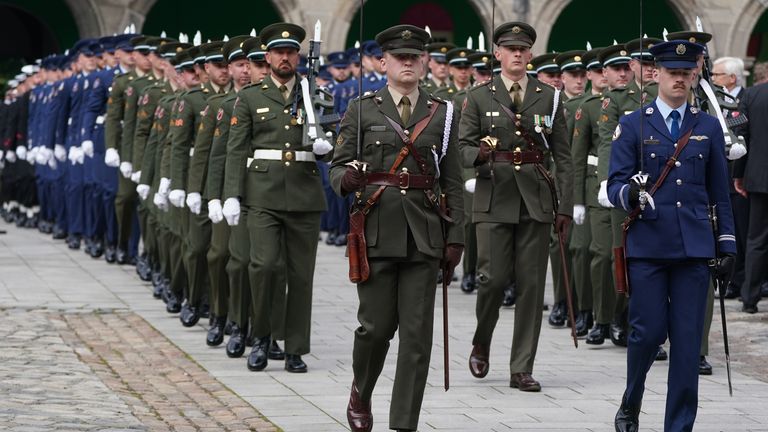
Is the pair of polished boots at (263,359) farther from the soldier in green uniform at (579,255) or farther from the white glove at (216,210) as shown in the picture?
the soldier in green uniform at (579,255)

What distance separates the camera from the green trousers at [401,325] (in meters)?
7.67

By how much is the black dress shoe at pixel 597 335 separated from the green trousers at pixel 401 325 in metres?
3.71

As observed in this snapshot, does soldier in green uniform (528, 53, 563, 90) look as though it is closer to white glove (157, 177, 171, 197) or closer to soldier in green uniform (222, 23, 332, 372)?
white glove (157, 177, 171, 197)

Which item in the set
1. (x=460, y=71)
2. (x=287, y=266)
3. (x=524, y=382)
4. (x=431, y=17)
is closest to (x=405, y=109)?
(x=524, y=382)

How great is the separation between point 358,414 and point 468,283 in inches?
273

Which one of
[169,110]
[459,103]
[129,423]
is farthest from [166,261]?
[129,423]

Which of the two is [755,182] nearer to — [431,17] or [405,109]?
[405,109]

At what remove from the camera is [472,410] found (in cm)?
866

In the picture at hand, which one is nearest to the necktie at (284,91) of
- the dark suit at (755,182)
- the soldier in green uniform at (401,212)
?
the soldier in green uniform at (401,212)

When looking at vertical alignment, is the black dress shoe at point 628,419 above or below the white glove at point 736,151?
below

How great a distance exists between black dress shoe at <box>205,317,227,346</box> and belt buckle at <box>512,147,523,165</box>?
8.28 ft

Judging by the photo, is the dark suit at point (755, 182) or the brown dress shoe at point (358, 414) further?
the dark suit at point (755, 182)

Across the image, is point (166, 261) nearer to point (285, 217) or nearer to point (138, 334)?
point (138, 334)

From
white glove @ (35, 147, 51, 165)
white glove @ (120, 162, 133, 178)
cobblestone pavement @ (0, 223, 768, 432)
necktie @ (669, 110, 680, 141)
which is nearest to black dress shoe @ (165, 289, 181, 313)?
cobblestone pavement @ (0, 223, 768, 432)
